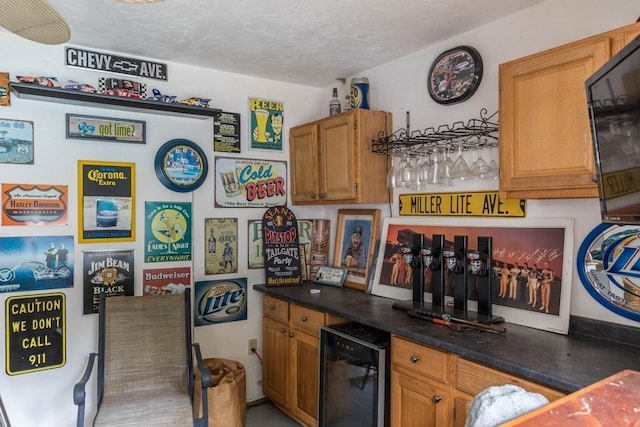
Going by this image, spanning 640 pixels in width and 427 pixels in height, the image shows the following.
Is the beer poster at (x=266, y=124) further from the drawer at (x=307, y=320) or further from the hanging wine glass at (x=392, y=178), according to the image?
the drawer at (x=307, y=320)

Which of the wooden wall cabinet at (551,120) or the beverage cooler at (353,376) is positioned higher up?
the wooden wall cabinet at (551,120)

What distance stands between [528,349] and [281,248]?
203 centimetres

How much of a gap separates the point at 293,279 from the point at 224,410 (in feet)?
3.52

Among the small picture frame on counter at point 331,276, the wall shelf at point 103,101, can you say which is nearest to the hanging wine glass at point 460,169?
the small picture frame on counter at point 331,276

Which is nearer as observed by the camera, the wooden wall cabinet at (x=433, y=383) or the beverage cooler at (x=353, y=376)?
the wooden wall cabinet at (x=433, y=383)

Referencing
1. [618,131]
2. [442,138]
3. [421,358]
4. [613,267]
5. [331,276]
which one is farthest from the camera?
[331,276]

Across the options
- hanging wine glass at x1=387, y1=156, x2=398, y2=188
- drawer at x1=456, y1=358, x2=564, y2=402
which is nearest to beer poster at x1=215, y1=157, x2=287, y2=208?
hanging wine glass at x1=387, y1=156, x2=398, y2=188

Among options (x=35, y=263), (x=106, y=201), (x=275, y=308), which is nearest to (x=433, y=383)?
(x=275, y=308)

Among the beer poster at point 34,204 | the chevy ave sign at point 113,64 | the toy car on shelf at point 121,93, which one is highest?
the chevy ave sign at point 113,64

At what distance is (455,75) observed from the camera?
264cm

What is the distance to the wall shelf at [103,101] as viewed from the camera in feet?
8.22

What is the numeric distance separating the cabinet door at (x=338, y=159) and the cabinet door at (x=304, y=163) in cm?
7

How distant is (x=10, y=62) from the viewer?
2.62 m

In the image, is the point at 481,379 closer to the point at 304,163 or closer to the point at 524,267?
the point at 524,267
